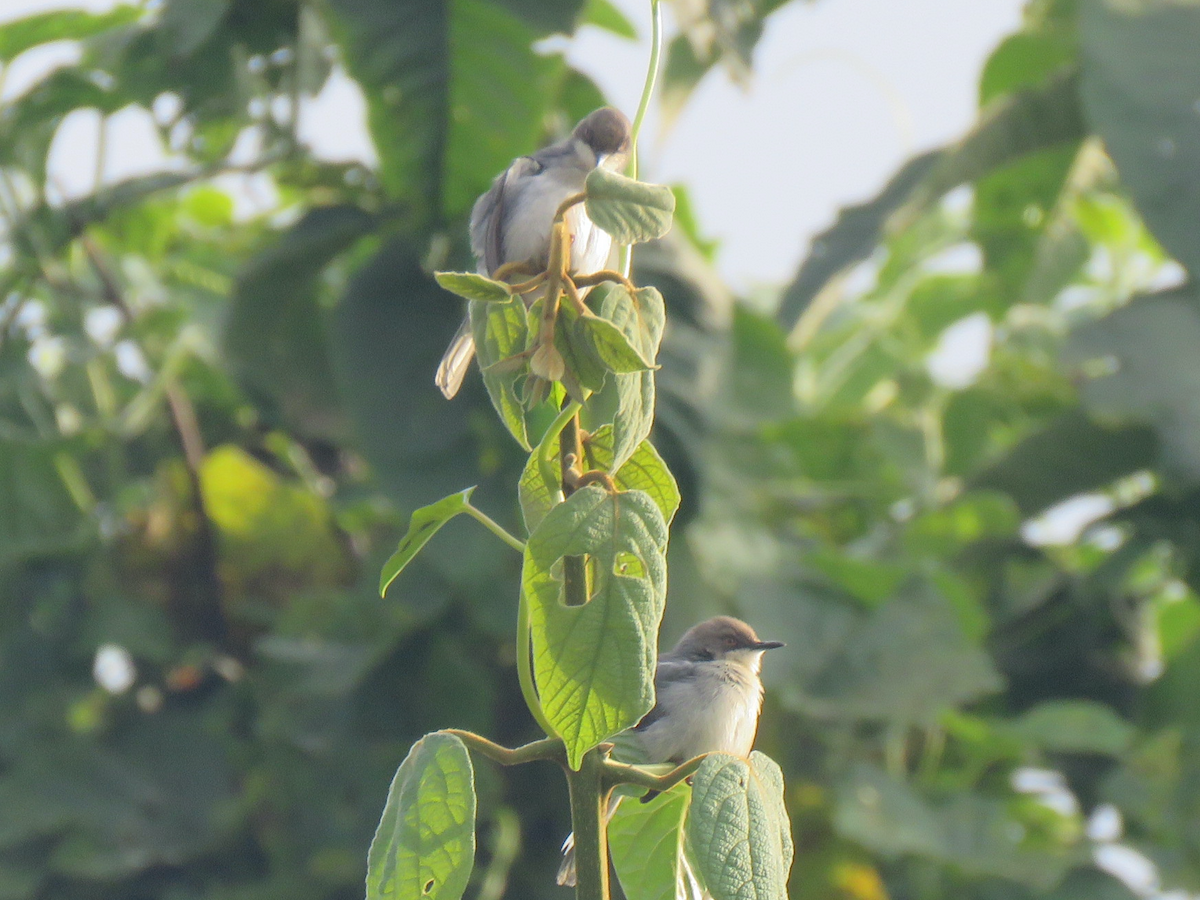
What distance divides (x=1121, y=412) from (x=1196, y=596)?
0.61m

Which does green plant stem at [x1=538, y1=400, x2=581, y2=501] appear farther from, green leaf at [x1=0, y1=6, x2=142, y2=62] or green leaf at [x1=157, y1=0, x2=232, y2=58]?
green leaf at [x1=0, y1=6, x2=142, y2=62]

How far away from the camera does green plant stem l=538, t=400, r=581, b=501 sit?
0.84m

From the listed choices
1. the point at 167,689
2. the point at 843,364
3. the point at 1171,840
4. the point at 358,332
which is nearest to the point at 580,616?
the point at 358,332

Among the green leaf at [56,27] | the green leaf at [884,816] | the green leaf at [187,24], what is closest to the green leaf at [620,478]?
the green leaf at [187,24]

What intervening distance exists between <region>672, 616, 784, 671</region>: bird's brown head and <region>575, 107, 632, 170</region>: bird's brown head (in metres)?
0.72

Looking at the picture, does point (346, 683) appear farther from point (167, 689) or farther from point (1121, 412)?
point (1121, 412)

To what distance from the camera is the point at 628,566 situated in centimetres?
84

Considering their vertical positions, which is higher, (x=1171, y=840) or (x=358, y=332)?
(x=358, y=332)

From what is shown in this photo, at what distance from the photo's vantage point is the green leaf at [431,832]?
0.83 meters

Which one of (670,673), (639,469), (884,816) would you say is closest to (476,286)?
(639,469)

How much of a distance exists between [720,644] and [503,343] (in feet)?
4.66

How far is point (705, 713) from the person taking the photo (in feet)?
6.41

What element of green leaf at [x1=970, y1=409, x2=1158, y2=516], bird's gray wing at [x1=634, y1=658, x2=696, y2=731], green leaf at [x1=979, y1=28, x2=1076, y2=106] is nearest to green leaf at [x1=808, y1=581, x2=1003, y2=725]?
green leaf at [x1=970, y1=409, x2=1158, y2=516]

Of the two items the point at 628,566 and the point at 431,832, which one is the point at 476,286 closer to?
the point at 628,566
